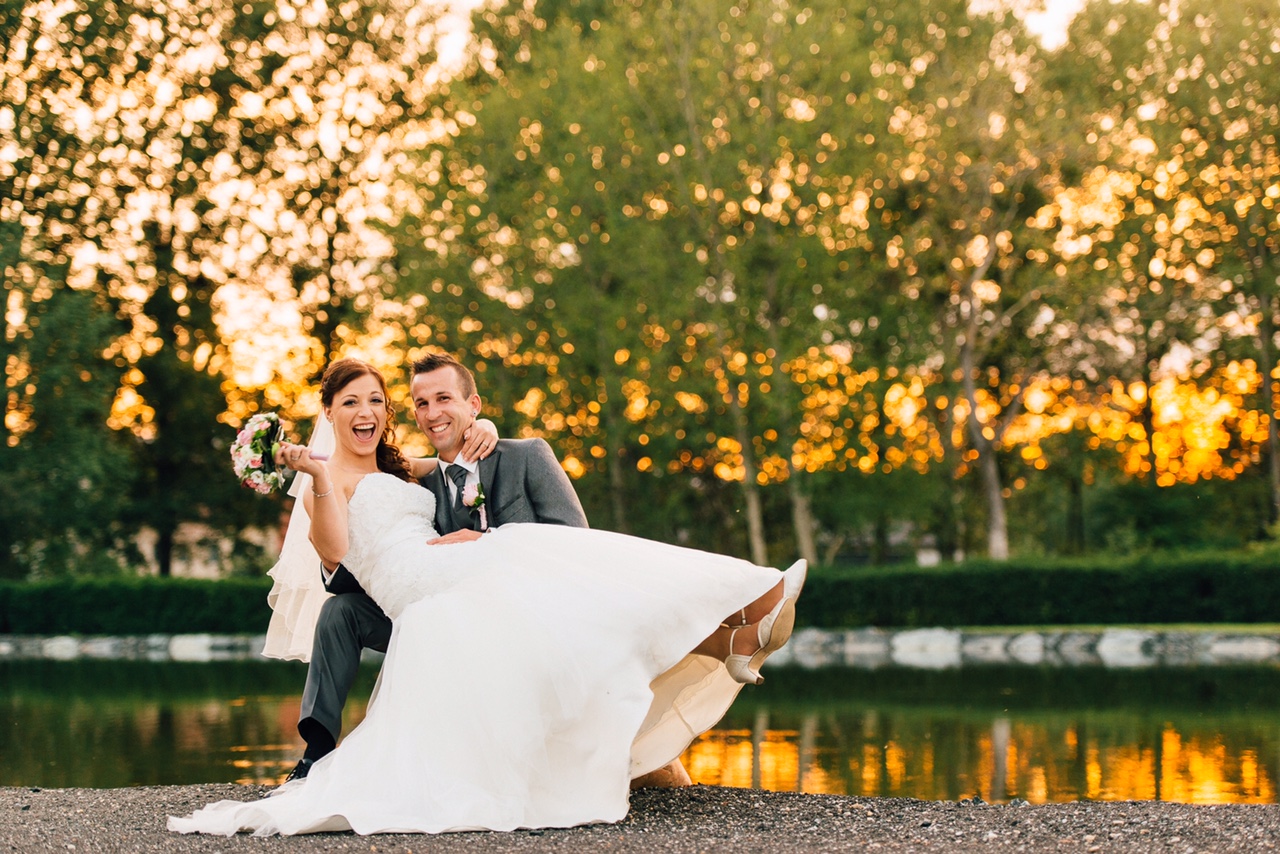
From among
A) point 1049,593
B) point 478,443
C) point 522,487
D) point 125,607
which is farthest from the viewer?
point 125,607

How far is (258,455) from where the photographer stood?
6160mm

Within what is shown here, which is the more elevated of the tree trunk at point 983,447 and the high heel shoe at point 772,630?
the tree trunk at point 983,447

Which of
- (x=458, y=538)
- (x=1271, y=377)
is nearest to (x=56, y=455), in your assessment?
(x=458, y=538)

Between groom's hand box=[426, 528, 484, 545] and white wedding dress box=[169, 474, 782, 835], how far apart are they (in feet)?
0.25

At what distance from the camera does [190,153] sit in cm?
3244

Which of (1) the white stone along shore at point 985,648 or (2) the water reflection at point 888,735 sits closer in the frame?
(2) the water reflection at point 888,735

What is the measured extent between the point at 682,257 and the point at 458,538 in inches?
821

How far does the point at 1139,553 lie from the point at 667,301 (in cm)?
976

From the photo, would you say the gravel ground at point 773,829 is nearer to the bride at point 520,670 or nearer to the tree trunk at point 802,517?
the bride at point 520,670

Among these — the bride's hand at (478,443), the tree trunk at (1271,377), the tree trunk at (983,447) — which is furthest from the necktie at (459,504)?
the tree trunk at (1271,377)

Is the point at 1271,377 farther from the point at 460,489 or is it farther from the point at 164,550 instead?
the point at 460,489

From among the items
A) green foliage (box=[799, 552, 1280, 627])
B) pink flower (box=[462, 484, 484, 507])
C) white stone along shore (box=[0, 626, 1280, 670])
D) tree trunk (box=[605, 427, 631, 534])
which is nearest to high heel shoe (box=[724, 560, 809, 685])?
pink flower (box=[462, 484, 484, 507])

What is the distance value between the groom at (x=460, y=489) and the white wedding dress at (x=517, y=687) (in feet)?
1.27

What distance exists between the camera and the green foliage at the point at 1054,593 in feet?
70.9
